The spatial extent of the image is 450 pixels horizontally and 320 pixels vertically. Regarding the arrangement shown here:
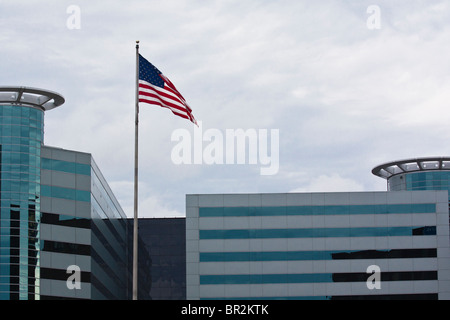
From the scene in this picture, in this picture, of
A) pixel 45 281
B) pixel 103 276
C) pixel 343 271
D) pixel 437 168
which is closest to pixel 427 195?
pixel 343 271

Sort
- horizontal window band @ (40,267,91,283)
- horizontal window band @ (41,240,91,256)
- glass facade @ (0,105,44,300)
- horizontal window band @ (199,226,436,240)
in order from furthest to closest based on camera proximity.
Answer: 1. horizontal window band @ (199,226,436,240)
2. horizontal window band @ (41,240,91,256)
3. horizontal window band @ (40,267,91,283)
4. glass facade @ (0,105,44,300)

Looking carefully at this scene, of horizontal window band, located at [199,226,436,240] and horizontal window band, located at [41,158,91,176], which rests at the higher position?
horizontal window band, located at [41,158,91,176]

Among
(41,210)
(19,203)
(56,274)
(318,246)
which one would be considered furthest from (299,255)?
(19,203)

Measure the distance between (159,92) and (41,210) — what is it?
5058 cm

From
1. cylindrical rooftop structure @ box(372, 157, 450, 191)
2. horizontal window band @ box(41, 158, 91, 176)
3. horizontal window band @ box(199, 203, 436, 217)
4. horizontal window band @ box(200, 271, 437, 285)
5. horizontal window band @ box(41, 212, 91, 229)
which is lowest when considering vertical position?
horizontal window band @ box(200, 271, 437, 285)

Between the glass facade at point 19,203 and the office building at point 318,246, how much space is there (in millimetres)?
23857

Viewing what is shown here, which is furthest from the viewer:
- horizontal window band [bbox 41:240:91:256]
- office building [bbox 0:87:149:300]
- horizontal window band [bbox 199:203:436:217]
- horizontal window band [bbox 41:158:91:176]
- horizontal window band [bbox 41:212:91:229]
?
horizontal window band [bbox 199:203:436:217]

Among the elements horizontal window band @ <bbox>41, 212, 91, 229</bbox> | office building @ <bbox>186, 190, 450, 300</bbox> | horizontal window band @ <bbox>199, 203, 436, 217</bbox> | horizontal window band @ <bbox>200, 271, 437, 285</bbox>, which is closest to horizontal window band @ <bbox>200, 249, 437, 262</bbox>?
office building @ <bbox>186, 190, 450, 300</bbox>

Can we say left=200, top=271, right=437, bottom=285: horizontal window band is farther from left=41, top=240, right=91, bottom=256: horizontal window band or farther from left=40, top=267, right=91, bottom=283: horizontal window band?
left=40, top=267, right=91, bottom=283: horizontal window band

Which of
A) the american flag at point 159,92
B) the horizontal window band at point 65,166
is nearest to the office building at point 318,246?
the horizontal window band at point 65,166

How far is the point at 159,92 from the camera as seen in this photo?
40094 mm

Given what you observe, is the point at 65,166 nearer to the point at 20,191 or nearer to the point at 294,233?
the point at 20,191

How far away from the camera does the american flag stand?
3997cm
